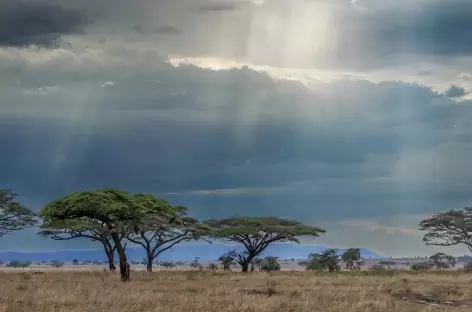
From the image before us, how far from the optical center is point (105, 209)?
38281mm

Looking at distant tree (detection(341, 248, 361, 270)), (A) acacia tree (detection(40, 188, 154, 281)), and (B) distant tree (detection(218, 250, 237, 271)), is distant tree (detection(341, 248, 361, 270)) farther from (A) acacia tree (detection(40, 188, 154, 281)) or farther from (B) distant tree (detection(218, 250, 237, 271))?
(A) acacia tree (detection(40, 188, 154, 281))

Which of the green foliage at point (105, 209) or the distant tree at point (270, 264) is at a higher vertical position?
the green foliage at point (105, 209)

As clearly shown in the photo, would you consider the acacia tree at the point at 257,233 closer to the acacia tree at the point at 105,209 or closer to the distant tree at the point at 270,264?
the distant tree at the point at 270,264

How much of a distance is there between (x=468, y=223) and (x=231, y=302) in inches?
2312

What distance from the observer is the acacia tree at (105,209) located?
38.2 meters

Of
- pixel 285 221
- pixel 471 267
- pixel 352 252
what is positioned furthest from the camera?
pixel 352 252

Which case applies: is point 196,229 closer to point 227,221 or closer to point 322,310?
point 227,221

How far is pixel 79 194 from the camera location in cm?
3938

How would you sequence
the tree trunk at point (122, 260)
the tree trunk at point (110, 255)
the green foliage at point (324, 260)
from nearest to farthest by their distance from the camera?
the tree trunk at point (122, 260), the tree trunk at point (110, 255), the green foliage at point (324, 260)

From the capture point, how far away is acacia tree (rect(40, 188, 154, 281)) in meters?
38.2

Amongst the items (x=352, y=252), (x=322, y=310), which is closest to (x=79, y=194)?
(x=322, y=310)

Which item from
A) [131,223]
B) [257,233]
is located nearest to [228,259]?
[257,233]

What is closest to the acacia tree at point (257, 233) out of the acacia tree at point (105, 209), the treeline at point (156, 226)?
the treeline at point (156, 226)

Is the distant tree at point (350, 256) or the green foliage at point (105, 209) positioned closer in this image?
the green foliage at point (105, 209)
